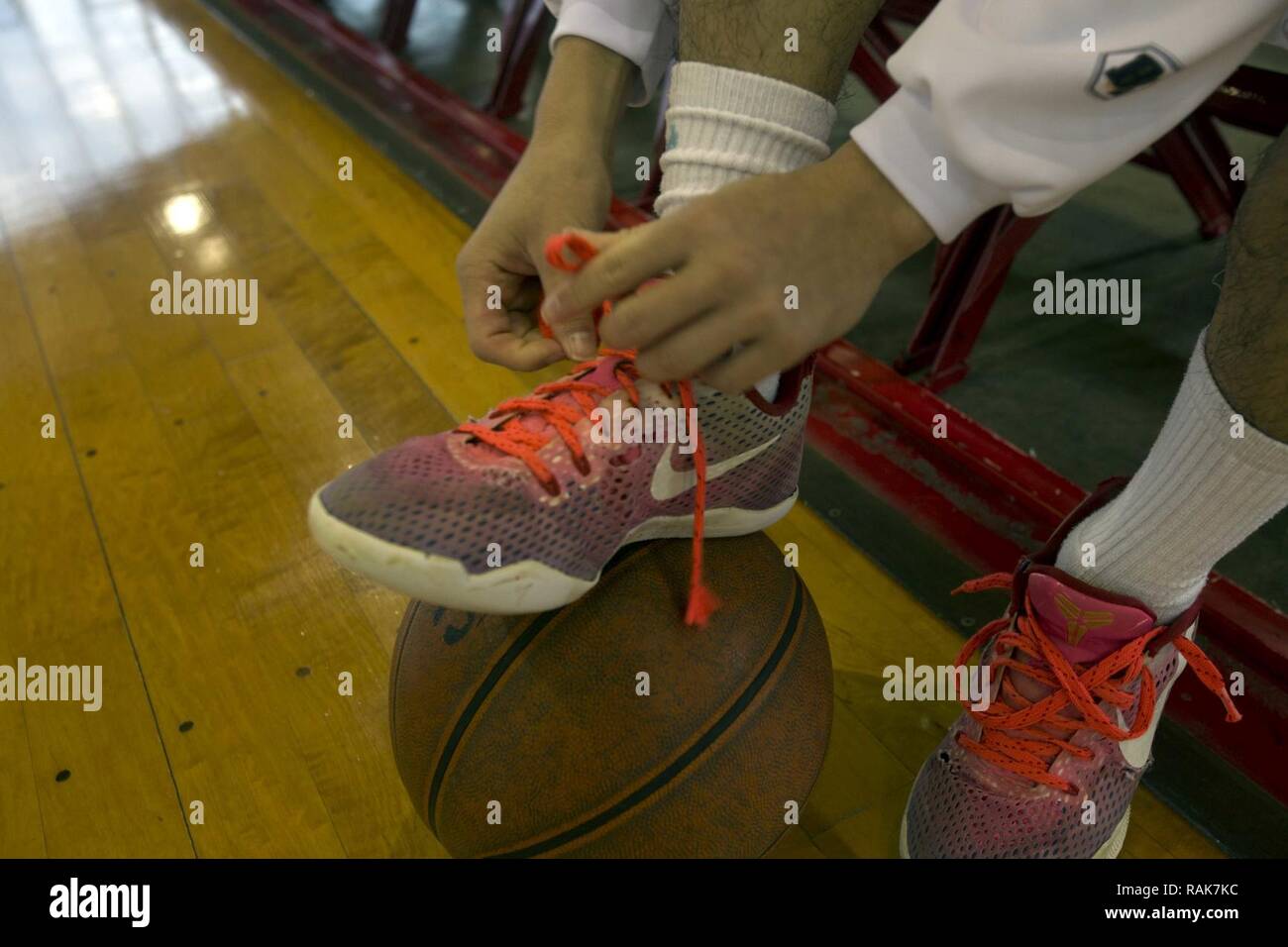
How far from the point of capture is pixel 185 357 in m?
1.69

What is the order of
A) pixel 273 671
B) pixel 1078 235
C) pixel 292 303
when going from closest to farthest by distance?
pixel 273 671
pixel 292 303
pixel 1078 235

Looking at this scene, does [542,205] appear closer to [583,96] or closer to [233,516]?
[583,96]

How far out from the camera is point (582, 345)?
2.49ft

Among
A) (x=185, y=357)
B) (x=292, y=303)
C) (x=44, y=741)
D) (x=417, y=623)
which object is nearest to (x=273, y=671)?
(x=44, y=741)

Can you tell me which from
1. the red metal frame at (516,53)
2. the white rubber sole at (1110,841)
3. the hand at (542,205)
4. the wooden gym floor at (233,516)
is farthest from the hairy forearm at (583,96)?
the red metal frame at (516,53)

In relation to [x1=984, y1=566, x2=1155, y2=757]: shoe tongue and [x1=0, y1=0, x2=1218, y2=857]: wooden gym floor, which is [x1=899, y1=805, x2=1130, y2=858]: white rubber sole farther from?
[x1=984, y1=566, x2=1155, y2=757]: shoe tongue

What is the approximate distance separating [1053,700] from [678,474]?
1.29ft

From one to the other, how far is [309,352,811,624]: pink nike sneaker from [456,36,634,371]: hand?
2.9 inches

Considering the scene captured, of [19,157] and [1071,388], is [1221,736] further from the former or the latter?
[19,157]

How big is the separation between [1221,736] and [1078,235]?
1.29m

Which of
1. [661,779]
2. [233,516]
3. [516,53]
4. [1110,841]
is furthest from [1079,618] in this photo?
[516,53]

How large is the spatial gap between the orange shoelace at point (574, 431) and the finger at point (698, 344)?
67 millimetres

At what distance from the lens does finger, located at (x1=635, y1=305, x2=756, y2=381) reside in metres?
0.63

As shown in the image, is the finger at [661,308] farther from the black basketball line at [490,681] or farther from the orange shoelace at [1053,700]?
the orange shoelace at [1053,700]
